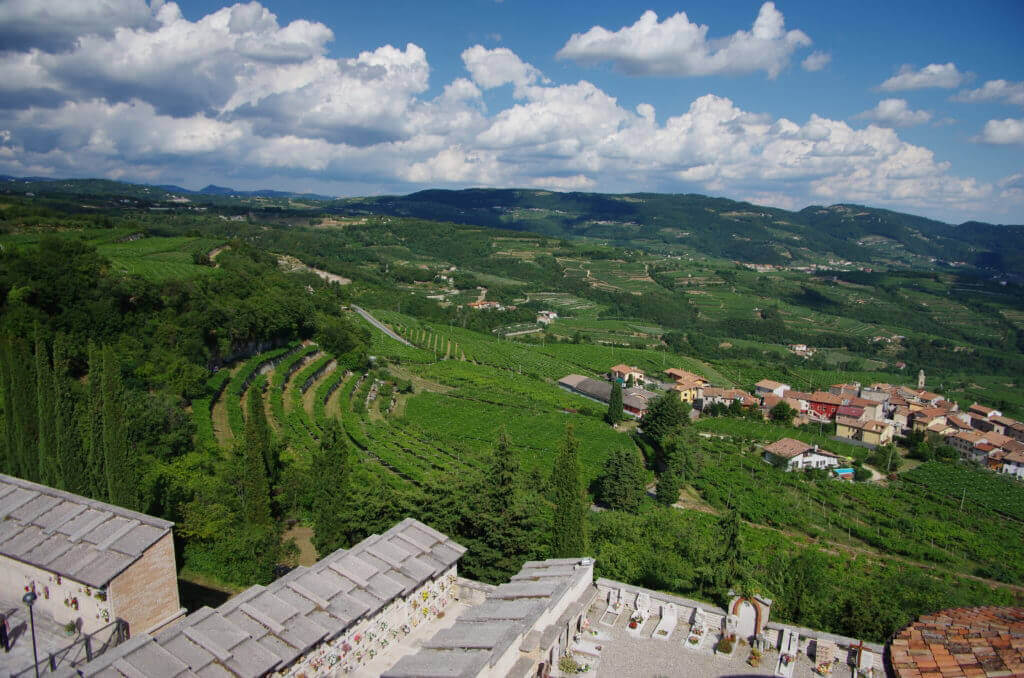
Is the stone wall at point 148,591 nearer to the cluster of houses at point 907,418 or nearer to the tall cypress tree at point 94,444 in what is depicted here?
the tall cypress tree at point 94,444

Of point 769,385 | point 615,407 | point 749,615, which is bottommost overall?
point 769,385

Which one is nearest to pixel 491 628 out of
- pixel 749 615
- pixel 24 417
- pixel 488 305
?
pixel 749 615

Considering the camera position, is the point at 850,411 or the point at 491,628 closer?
the point at 491,628

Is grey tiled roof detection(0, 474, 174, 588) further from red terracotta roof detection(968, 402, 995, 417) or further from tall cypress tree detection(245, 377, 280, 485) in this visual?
red terracotta roof detection(968, 402, 995, 417)

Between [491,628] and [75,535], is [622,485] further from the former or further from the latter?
[75,535]

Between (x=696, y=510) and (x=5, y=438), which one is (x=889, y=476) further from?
(x=5, y=438)

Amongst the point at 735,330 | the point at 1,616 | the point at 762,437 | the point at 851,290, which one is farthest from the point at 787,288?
the point at 1,616
